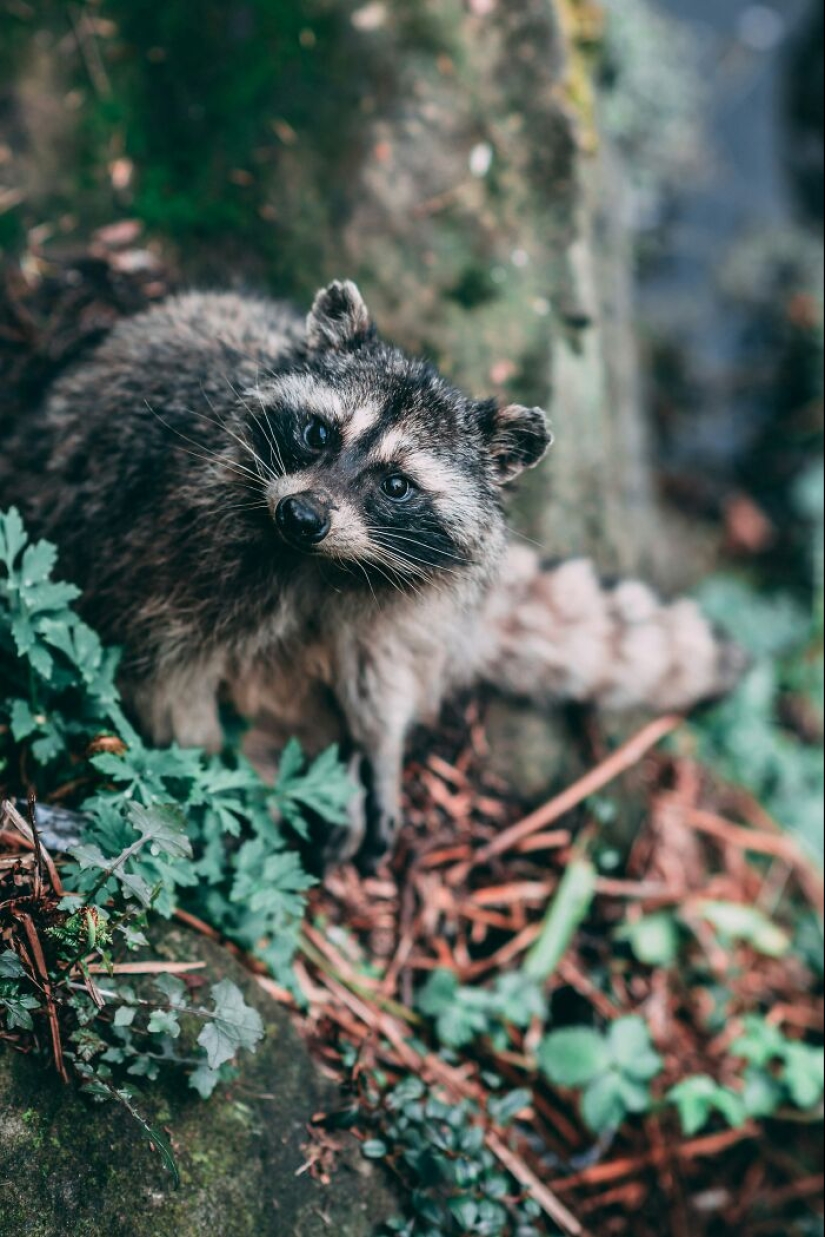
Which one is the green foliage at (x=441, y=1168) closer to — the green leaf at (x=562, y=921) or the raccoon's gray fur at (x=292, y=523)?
the green leaf at (x=562, y=921)

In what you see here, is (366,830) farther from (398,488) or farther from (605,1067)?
(398,488)

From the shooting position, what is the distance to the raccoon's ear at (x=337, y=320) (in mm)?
2703

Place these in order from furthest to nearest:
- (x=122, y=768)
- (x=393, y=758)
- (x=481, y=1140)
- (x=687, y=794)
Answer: (x=687, y=794)
(x=393, y=758)
(x=481, y=1140)
(x=122, y=768)

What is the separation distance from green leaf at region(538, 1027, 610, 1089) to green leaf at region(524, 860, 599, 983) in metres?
0.22

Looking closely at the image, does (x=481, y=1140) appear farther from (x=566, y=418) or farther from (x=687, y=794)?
(x=566, y=418)

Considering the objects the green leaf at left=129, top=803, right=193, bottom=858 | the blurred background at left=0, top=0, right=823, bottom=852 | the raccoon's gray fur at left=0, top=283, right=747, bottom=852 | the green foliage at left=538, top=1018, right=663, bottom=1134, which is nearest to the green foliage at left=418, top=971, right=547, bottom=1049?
the green foliage at left=538, top=1018, right=663, bottom=1134

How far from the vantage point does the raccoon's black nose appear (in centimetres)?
243

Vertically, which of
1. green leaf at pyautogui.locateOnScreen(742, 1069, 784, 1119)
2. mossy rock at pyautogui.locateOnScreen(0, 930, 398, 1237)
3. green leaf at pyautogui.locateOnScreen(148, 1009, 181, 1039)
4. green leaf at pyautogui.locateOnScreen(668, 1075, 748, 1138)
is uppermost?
green leaf at pyautogui.locateOnScreen(742, 1069, 784, 1119)

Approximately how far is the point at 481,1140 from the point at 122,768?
137 centimetres

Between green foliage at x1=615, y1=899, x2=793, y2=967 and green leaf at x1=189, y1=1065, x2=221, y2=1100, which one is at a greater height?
green foliage at x1=615, y1=899, x2=793, y2=967

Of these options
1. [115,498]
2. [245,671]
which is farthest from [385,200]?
[245,671]

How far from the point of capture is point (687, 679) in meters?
3.85

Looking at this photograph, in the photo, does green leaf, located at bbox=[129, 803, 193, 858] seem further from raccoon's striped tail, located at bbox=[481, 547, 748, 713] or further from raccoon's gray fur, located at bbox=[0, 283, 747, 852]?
raccoon's striped tail, located at bbox=[481, 547, 748, 713]

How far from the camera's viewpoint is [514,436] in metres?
2.73
